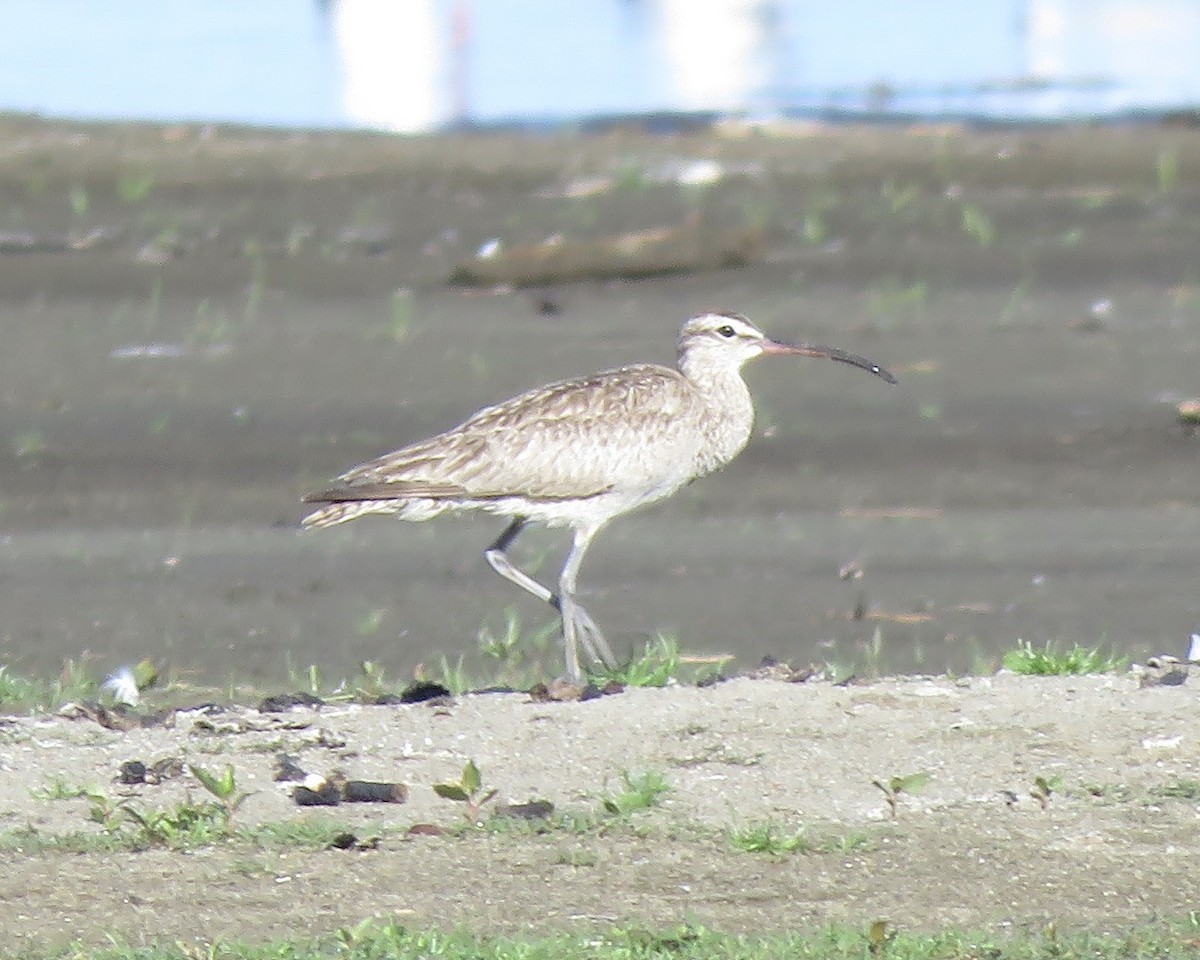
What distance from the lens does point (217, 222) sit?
17.0 metres

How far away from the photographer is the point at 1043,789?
6.55 m

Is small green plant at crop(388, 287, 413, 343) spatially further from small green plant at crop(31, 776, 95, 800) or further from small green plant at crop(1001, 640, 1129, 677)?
small green plant at crop(31, 776, 95, 800)

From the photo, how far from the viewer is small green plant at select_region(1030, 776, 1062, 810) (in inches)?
258

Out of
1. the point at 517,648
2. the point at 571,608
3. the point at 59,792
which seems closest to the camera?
the point at 59,792

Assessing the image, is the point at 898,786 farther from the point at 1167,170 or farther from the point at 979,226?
the point at 1167,170

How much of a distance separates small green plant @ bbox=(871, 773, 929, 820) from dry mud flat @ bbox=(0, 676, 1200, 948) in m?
0.05

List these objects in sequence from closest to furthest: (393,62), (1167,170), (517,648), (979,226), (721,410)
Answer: (517,648)
(721,410)
(979,226)
(1167,170)
(393,62)

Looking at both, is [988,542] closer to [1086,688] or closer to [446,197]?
[1086,688]

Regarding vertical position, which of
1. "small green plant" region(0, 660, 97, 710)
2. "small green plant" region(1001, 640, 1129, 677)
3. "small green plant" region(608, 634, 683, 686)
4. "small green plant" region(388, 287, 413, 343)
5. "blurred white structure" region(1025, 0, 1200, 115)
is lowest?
"small green plant" region(0, 660, 97, 710)

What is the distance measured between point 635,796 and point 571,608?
245 cm

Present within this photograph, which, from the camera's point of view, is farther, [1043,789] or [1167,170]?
[1167,170]

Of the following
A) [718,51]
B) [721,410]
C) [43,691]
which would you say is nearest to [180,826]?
[43,691]

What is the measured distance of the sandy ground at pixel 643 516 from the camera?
20.3 ft

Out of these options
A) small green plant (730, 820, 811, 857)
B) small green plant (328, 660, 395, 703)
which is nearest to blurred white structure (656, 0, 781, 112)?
small green plant (328, 660, 395, 703)
